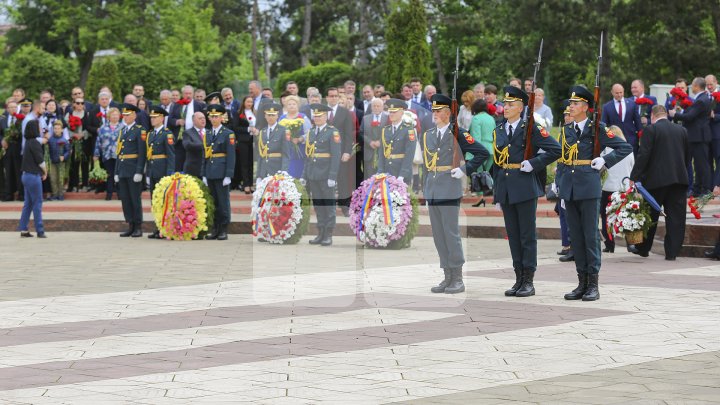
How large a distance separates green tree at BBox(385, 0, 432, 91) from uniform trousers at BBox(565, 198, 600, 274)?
14.8m

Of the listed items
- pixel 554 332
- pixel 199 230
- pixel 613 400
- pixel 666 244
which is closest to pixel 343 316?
Result: pixel 554 332

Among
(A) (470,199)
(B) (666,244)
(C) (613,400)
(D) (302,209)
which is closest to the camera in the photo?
(C) (613,400)

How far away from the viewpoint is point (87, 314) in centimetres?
1087

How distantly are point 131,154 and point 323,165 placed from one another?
3.31 m

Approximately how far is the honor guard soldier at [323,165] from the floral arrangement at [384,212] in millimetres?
693

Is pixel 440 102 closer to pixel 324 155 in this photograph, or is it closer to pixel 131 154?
pixel 324 155

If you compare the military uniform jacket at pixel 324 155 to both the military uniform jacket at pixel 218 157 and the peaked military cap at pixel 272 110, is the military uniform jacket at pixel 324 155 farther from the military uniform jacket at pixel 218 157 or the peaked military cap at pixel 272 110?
the military uniform jacket at pixel 218 157

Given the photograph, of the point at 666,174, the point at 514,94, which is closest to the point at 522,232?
the point at 514,94

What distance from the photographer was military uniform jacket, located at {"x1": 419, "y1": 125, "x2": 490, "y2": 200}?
12.1m

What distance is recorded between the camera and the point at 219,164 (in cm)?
1773

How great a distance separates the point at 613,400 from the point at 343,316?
389cm

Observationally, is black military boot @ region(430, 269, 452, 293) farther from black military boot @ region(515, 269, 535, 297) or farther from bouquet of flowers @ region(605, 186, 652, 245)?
bouquet of flowers @ region(605, 186, 652, 245)

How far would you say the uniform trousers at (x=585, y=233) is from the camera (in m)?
11.6

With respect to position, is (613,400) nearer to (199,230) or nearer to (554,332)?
(554,332)
